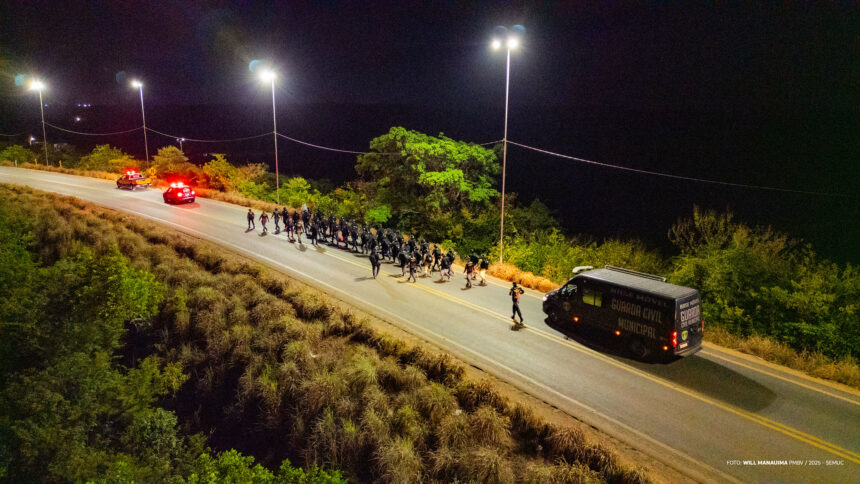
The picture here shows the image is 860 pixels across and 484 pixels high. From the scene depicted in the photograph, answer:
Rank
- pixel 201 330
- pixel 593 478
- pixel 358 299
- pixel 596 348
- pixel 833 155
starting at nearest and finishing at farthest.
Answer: pixel 593 478 → pixel 596 348 → pixel 201 330 → pixel 358 299 → pixel 833 155

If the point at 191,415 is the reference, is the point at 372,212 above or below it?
above

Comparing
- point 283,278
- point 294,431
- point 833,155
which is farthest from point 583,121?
point 294,431

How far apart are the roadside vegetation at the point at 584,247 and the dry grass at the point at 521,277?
46 mm

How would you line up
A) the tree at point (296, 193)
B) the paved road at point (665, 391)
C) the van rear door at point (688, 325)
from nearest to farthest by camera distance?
1. the paved road at point (665, 391)
2. the van rear door at point (688, 325)
3. the tree at point (296, 193)

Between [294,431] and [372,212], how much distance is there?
21479 millimetres

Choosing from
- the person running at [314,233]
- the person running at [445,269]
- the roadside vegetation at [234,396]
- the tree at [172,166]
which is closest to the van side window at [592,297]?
the roadside vegetation at [234,396]

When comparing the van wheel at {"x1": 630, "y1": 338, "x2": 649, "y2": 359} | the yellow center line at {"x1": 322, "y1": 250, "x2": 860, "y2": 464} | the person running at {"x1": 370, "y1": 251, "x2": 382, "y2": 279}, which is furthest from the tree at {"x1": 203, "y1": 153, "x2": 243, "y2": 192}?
the van wheel at {"x1": 630, "y1": 338, "x2": 649, "y2": 359}

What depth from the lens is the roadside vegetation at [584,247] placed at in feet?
42.8

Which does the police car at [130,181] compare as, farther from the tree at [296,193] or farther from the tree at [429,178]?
the tree at [429,178]

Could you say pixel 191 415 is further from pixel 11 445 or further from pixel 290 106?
pixel 290 106

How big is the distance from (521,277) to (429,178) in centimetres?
1116

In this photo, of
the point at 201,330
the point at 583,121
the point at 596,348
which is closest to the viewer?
the point at 596,348

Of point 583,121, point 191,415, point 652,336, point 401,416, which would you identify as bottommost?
point 191,415

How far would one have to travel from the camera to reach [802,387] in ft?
36.4
